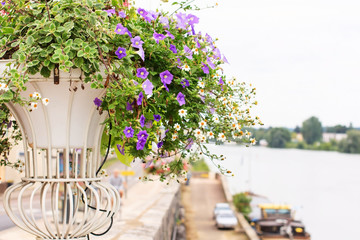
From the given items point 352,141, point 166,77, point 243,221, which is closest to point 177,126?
point 166,77

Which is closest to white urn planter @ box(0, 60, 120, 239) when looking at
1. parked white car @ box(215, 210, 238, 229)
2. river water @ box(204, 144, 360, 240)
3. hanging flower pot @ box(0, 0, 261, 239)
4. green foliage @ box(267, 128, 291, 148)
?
hanging flower pot @ box(0, 0, 261, 239)

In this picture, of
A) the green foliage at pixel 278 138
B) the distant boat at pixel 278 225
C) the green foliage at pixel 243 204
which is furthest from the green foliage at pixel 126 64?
the green foliage at pixel 243 204

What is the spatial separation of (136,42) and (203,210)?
1252 inches

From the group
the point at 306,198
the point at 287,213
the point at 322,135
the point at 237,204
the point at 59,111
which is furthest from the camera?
the point at 322,135

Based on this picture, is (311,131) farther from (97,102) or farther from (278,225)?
(97,102)

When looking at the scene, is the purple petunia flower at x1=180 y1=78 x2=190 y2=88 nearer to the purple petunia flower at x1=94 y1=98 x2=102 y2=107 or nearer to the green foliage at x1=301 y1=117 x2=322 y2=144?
the purple petunia flower at x1=94 y1=98 x2=102 y2=107

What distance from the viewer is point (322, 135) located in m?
61.1

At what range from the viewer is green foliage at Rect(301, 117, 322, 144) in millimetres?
61625

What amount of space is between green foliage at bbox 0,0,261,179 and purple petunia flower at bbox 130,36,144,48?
0.04 ft

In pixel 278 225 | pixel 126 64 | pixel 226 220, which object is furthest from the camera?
pixel 278 225

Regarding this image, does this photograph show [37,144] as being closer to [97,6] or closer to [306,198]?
[97,6]

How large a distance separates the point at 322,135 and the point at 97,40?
61862mm

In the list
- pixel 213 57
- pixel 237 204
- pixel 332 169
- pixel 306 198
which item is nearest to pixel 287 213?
pixel 237 204

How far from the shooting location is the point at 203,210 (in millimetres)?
32812
